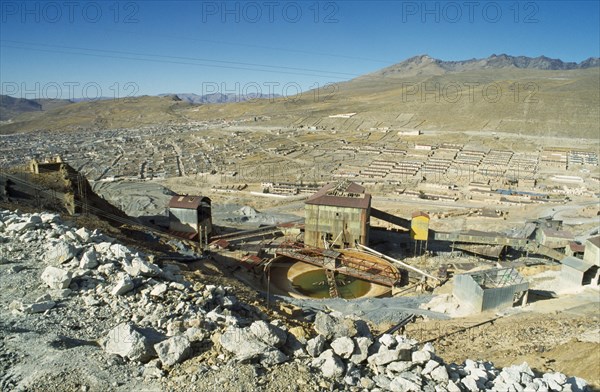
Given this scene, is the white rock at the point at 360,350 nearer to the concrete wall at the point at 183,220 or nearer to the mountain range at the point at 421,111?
the concrete wall at the point at 183,220

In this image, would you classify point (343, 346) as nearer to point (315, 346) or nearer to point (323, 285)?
point (315, 346)

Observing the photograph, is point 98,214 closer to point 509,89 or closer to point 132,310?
point 132,310

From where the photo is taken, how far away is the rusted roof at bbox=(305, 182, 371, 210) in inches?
1000

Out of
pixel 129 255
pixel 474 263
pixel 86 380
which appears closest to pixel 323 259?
pixel 474 263

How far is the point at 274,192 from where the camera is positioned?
4516cm

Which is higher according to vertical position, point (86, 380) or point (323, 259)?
point (86, 380)

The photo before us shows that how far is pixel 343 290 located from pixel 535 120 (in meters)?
76.6

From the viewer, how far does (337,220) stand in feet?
84.2

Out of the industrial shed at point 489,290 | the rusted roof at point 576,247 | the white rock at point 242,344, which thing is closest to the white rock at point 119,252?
the white rock at point 242,344

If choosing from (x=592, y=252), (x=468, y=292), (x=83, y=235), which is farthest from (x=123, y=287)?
(x=592, y=252)

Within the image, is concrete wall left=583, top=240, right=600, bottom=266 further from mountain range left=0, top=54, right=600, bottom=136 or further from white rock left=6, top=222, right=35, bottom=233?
mountain range left=0, top=54, right=600, bottom=136

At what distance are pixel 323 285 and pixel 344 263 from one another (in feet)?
6.15

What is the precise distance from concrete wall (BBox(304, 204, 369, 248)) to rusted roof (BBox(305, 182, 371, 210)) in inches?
9.7

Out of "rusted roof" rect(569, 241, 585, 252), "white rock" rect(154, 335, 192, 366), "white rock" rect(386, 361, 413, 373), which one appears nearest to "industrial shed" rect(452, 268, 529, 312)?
"rusted roof" rect(569, 241, 585, 252)
